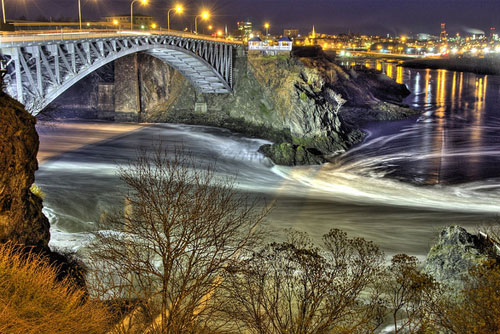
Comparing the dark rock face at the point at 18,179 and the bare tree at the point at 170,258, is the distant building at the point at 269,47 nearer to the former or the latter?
the bare tree at the point at 170,258

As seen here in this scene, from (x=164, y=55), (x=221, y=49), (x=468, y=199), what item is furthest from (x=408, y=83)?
(x=468, y=199)

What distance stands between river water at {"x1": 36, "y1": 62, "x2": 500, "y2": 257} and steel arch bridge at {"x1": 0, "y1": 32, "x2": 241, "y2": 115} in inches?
197

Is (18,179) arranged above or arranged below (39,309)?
above

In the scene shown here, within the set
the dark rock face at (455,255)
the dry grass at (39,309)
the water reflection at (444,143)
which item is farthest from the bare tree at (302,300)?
the water reflection at (444,143)

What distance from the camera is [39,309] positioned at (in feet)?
32.0

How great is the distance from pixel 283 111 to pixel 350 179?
13.7 metres

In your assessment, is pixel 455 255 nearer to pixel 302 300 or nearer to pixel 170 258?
pixel 302 300

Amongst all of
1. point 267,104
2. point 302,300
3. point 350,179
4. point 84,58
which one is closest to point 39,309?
point 302,300

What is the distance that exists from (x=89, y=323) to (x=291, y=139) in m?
34.8

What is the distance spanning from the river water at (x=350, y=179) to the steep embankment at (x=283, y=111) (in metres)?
1.83

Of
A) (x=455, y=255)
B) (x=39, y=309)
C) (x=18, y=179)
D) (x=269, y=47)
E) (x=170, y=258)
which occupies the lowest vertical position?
(x=455, y=255)

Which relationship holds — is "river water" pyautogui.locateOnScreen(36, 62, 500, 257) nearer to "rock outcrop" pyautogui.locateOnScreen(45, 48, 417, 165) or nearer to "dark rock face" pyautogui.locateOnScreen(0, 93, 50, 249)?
"rock outcrop" pyautogui.locateOnScreen(45, 48, 417, 165)

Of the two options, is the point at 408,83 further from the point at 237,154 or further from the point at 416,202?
A: the point at 416,202

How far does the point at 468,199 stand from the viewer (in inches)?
1078
